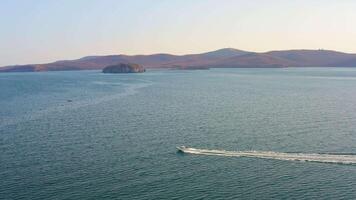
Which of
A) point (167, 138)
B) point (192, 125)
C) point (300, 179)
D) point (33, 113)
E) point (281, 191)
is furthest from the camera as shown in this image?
point (33, 113)

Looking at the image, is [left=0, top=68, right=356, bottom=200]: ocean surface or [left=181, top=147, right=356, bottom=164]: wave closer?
[left=0, top=68, right=356, bottom=200]: ocean surface

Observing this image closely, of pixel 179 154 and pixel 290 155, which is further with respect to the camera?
pixel 179 154

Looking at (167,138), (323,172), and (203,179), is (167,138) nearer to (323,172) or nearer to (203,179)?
(203,179)

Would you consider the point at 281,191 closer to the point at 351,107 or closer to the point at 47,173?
the point at 47,173

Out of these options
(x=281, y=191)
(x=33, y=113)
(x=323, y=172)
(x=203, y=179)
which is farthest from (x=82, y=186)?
(x=33, y=113)

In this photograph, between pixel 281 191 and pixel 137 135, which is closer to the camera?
pixel 281 191

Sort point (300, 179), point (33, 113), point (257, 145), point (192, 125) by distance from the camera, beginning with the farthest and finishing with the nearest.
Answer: point (33, 113), point (192, 125), point (257, 145), point (300, 179)

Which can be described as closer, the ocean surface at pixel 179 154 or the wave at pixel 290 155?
the ocean surface at pixel 179 154
